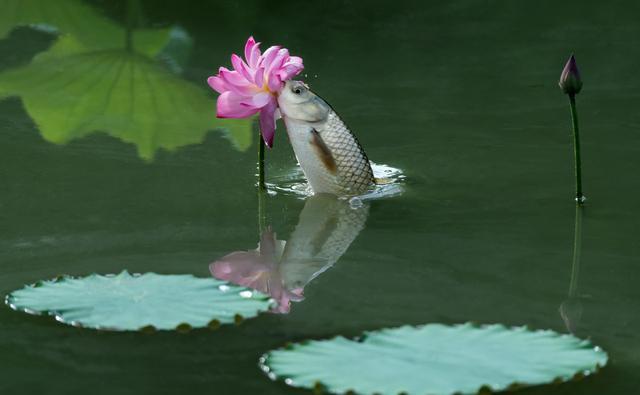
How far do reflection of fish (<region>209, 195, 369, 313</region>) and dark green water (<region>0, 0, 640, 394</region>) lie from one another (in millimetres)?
32

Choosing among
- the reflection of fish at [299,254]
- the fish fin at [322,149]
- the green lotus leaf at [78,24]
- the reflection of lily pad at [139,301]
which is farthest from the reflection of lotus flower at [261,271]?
the green lotus leaf at [78,24]

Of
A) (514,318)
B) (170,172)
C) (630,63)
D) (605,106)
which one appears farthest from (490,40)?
(514,318)

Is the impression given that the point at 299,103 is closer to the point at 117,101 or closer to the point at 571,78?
the point at 571,78

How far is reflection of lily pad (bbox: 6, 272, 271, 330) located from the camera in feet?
5.93

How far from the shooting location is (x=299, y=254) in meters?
2.37

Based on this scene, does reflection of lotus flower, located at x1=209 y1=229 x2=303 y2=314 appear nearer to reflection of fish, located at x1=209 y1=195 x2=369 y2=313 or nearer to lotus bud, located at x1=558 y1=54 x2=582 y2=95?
reflection of fish, located at x1=209 y1=195 x2=369 y2=313

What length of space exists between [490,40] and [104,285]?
286 cm

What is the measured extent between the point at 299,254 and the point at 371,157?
2.59ft

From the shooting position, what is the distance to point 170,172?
2914mm

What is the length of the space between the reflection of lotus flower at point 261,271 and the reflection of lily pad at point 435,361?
1.07 ft

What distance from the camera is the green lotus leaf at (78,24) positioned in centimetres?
434

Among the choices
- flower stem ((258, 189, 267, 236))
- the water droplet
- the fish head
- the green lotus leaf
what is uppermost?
the green lotus leaf

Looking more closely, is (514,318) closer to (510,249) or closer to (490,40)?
(510,249)

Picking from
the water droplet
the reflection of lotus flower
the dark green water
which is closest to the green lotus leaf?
the dark green water
